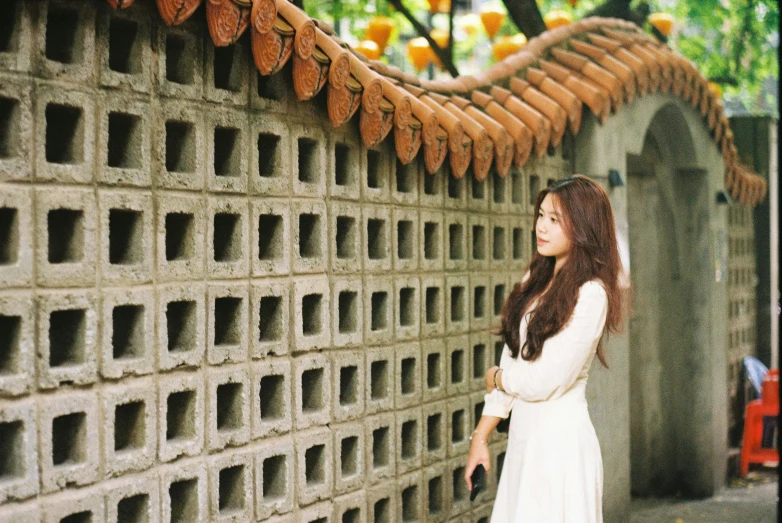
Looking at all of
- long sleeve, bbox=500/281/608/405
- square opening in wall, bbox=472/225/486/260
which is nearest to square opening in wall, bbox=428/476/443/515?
square opening in wall, bbox=472/225/486/260

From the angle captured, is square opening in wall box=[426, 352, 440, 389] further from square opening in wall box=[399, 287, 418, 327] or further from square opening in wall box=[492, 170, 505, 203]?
square opening in wall box=[492, 170, 505, 203]

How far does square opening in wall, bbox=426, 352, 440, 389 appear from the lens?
478cm

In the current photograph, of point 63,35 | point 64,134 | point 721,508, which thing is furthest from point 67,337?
point 721,508

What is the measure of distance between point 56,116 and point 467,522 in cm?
307

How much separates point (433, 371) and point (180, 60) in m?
2.14

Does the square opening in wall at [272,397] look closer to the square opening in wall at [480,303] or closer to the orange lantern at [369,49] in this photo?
the square opening in wall at [480,303]

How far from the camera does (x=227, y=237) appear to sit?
3.56 meters

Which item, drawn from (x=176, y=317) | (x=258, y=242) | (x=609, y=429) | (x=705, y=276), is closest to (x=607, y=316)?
(x=258, y=242)

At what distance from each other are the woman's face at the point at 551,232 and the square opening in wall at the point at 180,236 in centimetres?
129

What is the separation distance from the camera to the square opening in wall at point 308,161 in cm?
392

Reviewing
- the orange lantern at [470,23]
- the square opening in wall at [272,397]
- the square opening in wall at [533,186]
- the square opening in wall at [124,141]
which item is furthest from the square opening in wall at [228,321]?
the orange lantern at [470,23]

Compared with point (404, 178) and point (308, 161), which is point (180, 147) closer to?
point (308, 161)

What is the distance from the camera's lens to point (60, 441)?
9.86 feet

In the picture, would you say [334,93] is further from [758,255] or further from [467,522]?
[758,255]
